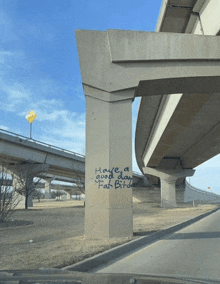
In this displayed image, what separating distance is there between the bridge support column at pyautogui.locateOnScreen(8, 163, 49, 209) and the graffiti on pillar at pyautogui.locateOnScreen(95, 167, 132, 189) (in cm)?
2339

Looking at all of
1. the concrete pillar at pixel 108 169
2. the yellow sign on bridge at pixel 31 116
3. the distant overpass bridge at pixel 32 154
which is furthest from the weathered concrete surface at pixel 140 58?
the yellow sign on bridge at pixel 31 116

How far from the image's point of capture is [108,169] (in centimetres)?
1129

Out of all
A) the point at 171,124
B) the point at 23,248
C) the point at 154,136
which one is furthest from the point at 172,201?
the point at 23,248

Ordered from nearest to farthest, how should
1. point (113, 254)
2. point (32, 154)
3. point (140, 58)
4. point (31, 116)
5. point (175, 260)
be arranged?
1. point (175, 260)
2. point (113, 254)
3. point (140, 58)
4. point (32, 154)
5. point (31, 116)

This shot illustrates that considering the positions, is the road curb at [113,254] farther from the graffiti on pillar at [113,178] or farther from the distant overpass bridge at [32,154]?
the distant overpass bridge at [32,154]

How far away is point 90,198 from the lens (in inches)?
442

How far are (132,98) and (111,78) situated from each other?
105cm

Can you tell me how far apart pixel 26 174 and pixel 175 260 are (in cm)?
2833

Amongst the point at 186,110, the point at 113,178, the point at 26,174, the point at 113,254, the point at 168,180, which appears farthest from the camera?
the point at 168,180

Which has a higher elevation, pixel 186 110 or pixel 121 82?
pixel 186 110

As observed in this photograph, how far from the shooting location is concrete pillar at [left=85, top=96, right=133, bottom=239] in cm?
1102

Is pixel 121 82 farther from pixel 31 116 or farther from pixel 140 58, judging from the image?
pixel 31 116

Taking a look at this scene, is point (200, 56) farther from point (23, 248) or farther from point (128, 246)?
point (23, 248)

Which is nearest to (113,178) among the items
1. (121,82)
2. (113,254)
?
(113,254)
